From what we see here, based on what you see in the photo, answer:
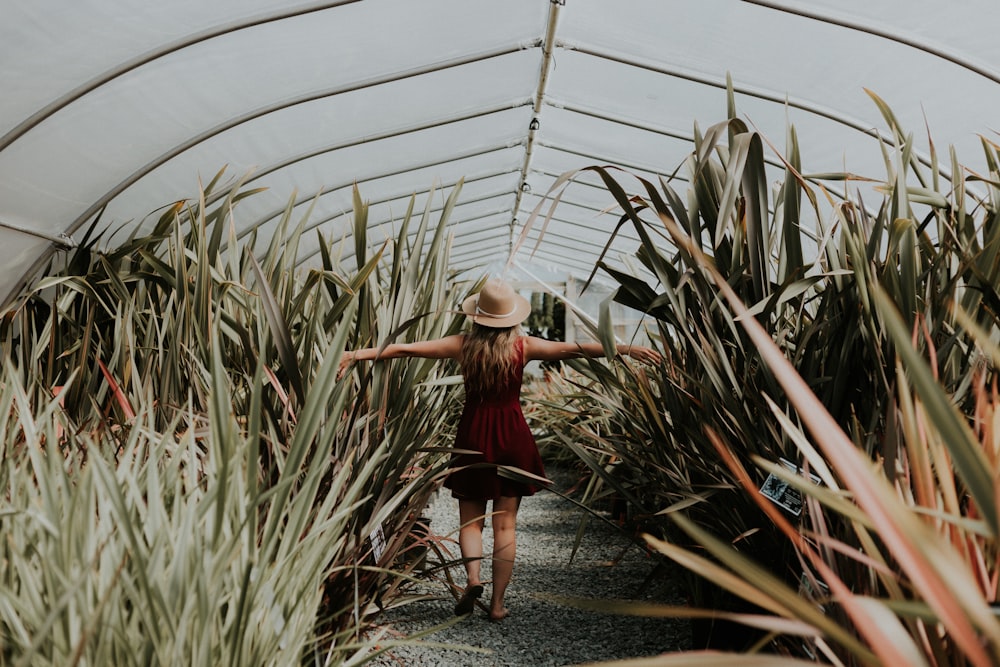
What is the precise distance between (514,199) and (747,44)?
427 cm

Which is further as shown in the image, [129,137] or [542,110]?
[542,110]

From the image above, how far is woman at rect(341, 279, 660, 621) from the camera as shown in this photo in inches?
87.0

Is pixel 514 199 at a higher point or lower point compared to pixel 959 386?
higher

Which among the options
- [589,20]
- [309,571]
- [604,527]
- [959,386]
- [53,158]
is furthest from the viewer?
[589,20]

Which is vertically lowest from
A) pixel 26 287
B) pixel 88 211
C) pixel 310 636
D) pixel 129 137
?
pixel 310 636

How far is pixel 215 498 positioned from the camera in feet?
3.44

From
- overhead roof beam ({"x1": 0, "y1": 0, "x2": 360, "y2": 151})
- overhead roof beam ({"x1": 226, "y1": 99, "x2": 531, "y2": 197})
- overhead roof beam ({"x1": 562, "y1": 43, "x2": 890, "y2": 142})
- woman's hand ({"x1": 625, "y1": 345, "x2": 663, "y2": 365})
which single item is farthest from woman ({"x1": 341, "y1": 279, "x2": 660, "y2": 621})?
overhead roof beam ({"x1": 226, "y1": 99, "x2": 531, "y2": 197})

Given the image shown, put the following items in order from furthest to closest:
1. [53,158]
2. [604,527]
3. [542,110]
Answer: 1. [542,110]
2. [604,527]
3. [53,158]

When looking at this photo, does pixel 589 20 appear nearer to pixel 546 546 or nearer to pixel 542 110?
pixel 542 110

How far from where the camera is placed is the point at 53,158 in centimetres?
306

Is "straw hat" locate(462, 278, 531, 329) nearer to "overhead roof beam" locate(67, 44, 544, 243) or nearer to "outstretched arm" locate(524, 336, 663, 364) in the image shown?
"outstretched arm" locate(524, 336, 663, 364)

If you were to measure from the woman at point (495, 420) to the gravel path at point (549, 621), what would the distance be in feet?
0.39

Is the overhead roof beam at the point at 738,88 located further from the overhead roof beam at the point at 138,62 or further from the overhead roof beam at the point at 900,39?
the overhead roof beam at the point at 138,62

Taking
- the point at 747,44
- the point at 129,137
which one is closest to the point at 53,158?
the point at 129,137
